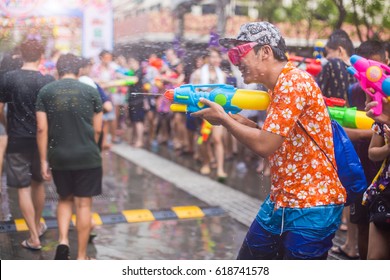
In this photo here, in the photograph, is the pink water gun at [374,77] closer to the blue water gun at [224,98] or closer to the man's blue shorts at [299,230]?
the blue water gun at [224,98]

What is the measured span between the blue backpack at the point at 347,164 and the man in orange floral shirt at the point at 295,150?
53 millimetres

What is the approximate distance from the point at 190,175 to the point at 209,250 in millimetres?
3699

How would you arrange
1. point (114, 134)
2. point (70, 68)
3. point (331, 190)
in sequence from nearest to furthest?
point (331, 190) < point (70, 68) < point (114, 134)

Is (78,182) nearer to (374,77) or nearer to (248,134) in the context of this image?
(248,134)

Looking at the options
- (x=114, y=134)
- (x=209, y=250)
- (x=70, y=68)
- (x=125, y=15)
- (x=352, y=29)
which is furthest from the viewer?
(x=114, y=134)

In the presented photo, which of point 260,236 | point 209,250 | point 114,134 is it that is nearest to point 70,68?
point 209,250

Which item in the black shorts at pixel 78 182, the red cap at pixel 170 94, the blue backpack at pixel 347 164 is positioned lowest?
the black shorts at pixel 78 182

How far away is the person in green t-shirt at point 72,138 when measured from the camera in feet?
16.4

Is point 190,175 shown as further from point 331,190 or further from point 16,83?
point 331,190

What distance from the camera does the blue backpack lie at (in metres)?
3.29

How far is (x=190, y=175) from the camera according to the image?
9297mm

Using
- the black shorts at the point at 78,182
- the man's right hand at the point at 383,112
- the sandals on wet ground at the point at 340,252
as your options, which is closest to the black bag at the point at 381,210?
the man's right hand at the point at 383,112

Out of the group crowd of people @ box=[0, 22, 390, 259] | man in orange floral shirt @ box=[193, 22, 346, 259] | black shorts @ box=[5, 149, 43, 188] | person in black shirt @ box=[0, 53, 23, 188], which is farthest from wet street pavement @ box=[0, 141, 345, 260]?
man in orange floral shirt @ box=[193, 22, 346, 259]

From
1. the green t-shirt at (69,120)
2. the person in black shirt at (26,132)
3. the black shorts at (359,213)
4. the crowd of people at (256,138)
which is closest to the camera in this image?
the crowd of people at (256,138)
